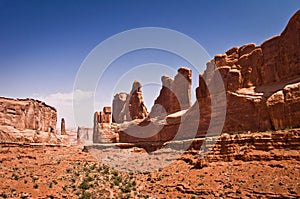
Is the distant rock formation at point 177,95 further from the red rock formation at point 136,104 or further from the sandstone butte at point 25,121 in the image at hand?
the sandstone butte at point 25,121

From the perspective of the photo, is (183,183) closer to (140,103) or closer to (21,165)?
(21,165)

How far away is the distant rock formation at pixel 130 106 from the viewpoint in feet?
239

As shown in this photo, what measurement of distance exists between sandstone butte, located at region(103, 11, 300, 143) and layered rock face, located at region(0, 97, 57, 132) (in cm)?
2839

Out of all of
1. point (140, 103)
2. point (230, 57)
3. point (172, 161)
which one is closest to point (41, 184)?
point (172, 161)

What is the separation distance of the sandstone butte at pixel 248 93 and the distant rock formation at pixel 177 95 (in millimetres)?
8798

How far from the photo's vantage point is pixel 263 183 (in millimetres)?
20875

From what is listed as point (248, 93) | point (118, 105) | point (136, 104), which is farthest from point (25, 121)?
point (248, 93)

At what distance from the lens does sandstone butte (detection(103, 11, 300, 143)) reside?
27.9 m

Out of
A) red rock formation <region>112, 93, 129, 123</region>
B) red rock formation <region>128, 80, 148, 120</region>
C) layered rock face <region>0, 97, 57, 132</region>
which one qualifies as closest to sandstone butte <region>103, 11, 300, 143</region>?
red rock formation <region>128, 80, 148, 120</region>

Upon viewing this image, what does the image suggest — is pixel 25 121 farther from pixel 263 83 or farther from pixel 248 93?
pixel 263 83

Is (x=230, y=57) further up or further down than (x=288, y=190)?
further up

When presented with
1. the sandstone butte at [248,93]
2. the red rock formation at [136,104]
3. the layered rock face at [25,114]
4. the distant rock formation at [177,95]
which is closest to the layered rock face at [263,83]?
the sandstone butte at [248,93]

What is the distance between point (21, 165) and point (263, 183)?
29.1 metres

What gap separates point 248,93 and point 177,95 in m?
26.2
